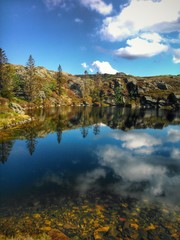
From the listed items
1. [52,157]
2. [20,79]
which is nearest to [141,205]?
[52,157]

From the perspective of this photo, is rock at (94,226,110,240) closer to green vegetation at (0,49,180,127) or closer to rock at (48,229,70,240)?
rock at (48,229,70,240)

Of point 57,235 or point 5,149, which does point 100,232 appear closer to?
point 57,235

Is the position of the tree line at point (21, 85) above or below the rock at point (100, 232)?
above

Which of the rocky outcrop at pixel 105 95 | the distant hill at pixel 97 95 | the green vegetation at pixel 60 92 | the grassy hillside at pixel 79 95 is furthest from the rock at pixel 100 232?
the rocky outcrop at pixel 105 95

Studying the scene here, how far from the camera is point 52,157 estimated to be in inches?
1105

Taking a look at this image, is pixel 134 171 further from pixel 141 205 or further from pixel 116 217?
pixel 116 217

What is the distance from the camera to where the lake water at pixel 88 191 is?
12.6 meters

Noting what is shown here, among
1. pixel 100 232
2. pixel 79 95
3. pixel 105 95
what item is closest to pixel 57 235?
pixel 100 232

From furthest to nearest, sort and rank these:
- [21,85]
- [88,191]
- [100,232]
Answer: [21,85] < [88,191] < [100,232]

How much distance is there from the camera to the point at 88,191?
18078 millimetres

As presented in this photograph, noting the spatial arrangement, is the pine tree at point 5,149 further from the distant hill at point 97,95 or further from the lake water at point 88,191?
the distant hill at point 97,95

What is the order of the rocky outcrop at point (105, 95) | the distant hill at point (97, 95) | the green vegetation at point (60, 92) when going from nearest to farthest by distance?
the green vegetation at point (60, 92) → the distant hill at point (97, 95) → the rocky outcrop at point (105, 95)

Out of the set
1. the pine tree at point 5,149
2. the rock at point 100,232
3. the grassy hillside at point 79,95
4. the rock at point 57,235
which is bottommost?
the rock at point 100,232

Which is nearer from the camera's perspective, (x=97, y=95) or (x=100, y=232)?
(x=100, y=232)
